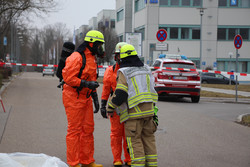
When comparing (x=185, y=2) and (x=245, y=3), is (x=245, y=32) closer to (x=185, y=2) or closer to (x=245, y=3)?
(x=245, y=3)

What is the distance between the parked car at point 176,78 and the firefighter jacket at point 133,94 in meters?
9.95

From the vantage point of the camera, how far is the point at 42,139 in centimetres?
714

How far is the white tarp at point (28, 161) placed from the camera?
161 inches

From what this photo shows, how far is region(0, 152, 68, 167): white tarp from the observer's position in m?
4.08

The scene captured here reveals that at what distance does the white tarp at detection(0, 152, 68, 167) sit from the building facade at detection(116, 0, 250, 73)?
134ft

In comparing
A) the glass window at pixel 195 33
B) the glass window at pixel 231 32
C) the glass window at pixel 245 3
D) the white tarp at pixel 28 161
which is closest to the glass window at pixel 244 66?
the glass window at pixel 231 32

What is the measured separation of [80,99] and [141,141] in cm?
102

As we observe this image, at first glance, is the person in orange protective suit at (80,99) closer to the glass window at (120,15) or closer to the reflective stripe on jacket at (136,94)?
the reflective stripe on jacket at (136,94)

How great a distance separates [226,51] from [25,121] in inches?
1601

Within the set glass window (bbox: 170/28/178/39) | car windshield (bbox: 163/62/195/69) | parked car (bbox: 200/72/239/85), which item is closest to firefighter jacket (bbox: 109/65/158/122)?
car windshield (bbox: 163/62/195/69)

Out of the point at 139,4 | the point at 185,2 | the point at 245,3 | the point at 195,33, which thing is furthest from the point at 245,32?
the point at 139,4

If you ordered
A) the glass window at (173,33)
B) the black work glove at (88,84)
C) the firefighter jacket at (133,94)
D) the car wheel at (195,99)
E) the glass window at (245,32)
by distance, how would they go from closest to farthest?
the firefighter jacket at (133,94), the black work glove at (88,84), the car wheel at (195,99), the glass window at (173,33), the glass window at (245,32)

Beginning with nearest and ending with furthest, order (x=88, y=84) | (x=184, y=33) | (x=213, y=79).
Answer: (x=88, y=84)
(x=213, y=79)
(x=184, y=33)

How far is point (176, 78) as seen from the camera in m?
14.6
